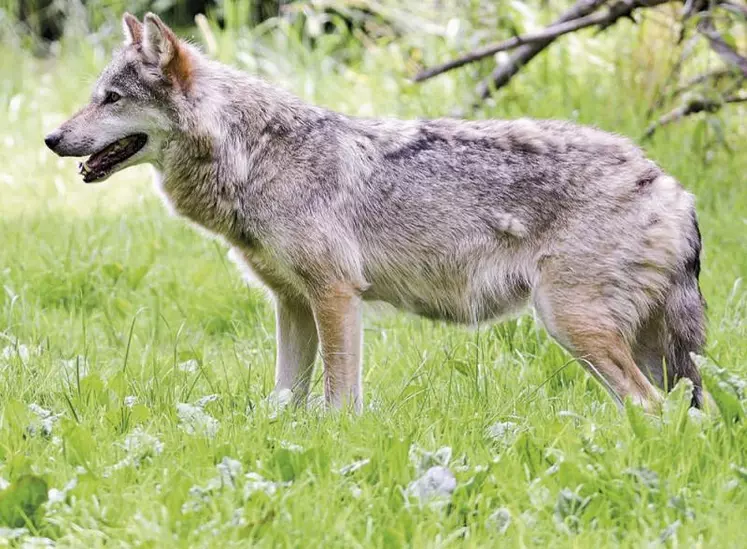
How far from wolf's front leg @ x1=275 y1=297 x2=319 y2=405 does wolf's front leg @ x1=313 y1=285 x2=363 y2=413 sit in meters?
0.42

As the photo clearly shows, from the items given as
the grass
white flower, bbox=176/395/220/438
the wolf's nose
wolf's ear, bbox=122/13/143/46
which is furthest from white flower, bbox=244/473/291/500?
wolf's ear, bbox=122/13/143/46

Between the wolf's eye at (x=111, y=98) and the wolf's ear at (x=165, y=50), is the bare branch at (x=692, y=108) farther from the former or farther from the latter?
the wolf's eye at (x=111, y=98)

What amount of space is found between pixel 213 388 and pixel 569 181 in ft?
6.01

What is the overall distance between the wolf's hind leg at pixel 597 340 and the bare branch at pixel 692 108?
3.28m

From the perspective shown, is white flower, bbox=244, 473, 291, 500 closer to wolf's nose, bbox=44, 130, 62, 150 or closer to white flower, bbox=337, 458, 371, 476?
white flower, bbox=337, 458, 371, 476

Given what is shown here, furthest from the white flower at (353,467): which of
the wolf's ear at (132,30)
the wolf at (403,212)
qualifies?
the wolf's ear at (132,30)

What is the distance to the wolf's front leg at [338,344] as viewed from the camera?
195 inches

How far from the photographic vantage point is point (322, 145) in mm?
5277

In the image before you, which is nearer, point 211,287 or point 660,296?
point 660,296

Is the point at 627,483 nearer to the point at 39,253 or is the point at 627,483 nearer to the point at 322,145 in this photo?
the point at 322,145

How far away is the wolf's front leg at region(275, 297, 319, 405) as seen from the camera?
17.8ft

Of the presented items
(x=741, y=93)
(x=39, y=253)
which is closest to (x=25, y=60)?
(x=39, y=253)

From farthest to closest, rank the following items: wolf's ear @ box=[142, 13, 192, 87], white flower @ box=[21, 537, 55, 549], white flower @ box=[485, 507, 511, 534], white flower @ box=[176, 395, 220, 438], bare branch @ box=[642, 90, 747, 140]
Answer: bare branch @ box=[642, 90, 747, 140] → wolf's ear @ box=[142, 13, 192, 87] → white flower @ box=[176, 395, 220, 438] → white flower @ box=[485, 507, 511, 534] → white flower @ box=[21, 537, 55, 549]

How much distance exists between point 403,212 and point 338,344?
0.72 meters
